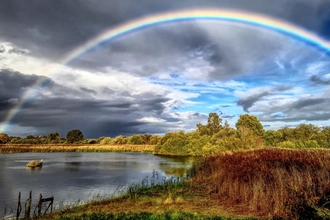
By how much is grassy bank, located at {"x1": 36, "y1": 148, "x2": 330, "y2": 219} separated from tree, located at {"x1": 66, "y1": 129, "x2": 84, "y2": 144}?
499 ft

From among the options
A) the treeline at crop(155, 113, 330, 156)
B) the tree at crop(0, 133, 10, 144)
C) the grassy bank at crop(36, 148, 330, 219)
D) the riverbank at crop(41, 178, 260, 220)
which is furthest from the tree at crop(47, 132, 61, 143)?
the grassy bank at crop(36, 148, 330, 219)

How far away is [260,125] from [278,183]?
8077 cm

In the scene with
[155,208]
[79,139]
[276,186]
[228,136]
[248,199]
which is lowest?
[155,208]

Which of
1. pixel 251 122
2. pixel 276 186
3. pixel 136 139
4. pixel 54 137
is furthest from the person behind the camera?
pixel 54 137

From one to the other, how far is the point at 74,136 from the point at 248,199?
15951cm

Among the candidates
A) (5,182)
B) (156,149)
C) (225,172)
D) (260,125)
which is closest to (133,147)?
(156,149)

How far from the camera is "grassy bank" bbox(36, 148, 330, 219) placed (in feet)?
36.6

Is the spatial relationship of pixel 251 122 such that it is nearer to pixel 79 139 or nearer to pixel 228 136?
pixel 228 136

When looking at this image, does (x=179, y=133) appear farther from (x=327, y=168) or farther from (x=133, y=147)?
(x=327, y=168)

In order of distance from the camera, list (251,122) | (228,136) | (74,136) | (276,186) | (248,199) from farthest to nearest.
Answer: (74,136) < (251,122) < (228,136) < (248,199) < (276,186)

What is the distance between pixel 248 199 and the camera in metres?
14.1

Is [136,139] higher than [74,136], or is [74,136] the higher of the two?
[74,136]

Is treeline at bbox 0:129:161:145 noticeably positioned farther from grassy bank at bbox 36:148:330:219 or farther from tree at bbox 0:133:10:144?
grassy bank at bbox 36:148:330:219

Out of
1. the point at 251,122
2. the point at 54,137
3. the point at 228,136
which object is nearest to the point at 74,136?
the point at 54,137
